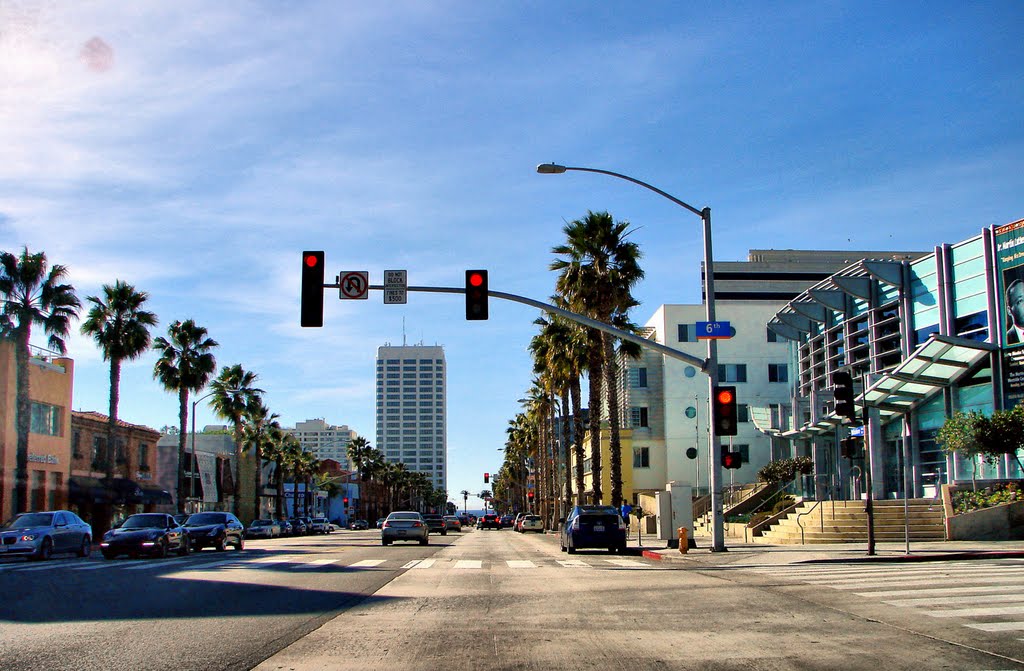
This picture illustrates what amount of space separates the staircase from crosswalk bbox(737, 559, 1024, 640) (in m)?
11.1

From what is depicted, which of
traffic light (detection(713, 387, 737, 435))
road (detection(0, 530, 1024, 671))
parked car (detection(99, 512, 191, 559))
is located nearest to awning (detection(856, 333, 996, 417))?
traffic light (detection(713, 387, 737, 435))

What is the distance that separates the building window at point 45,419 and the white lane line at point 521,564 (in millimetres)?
31606

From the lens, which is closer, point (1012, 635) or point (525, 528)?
point (1012, 635)

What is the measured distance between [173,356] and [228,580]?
141ft

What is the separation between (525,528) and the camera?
72.8m

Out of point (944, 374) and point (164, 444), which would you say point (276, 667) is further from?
point (164, 444)

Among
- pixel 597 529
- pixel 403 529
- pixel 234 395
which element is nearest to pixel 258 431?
pixel 234 395

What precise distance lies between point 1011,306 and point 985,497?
6994 mm

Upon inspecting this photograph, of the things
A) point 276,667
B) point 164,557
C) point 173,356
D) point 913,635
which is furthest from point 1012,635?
point 173,356

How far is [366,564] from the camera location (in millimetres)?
23625

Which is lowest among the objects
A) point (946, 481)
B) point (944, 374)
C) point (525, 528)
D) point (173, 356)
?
point (525, 528)

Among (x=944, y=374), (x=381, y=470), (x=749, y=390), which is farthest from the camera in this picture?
→ (x=381, y=470)

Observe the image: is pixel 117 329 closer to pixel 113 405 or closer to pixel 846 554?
pixel 113 405

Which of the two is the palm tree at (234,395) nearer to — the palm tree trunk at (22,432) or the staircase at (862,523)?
the palm tree trunk at (22,432)
